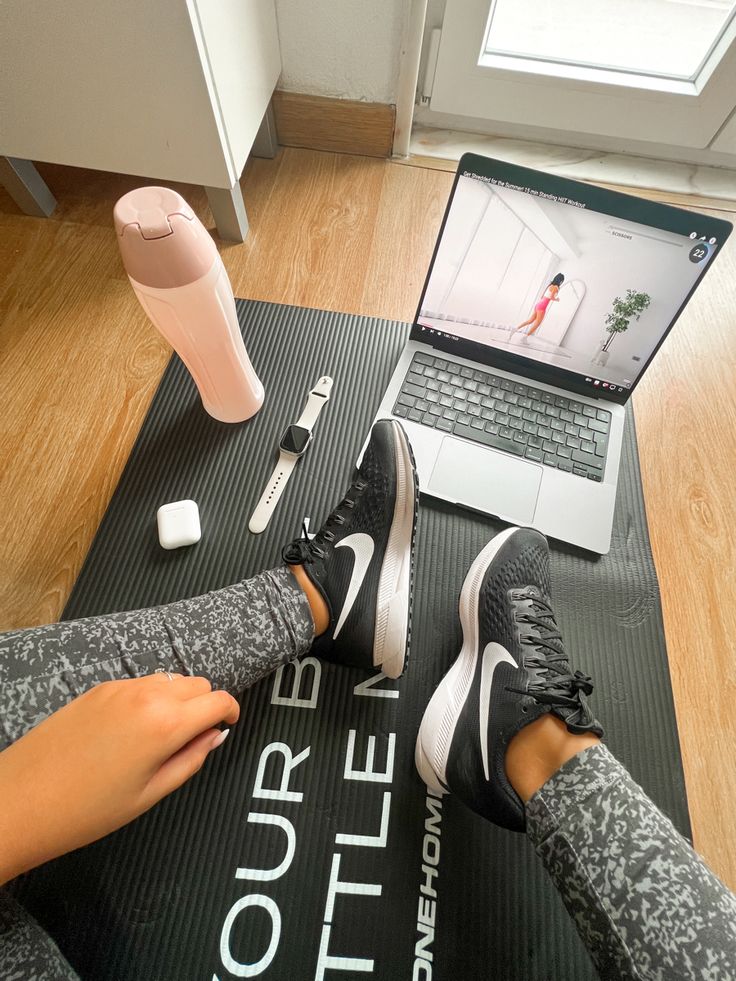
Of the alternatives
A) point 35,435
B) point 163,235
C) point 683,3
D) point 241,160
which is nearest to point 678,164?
point 683,3

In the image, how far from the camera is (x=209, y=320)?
0.59 metres

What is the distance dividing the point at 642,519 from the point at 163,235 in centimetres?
69

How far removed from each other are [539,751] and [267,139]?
1145 mm

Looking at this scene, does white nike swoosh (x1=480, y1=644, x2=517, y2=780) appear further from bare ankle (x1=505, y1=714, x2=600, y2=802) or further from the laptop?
the laptop

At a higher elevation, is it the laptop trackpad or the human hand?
the laptop trackpad

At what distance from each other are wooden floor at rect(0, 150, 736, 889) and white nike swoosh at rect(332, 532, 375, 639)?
36 centimetres

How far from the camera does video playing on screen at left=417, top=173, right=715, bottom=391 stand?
555 mm

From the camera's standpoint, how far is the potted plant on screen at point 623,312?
0.60 meters

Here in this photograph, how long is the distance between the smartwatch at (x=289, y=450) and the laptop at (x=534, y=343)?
12 centimetres

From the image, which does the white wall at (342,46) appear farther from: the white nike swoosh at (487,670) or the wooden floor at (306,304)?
the white nike swoosh at (487,670)

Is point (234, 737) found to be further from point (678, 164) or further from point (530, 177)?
point (678, 164)

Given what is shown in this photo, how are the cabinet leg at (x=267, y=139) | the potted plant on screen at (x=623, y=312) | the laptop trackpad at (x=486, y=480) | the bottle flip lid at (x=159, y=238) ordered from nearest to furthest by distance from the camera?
the bottle flip lid at (x=159, y=238) < the potted plant on screen at (x=623, y=312) < the laptop trackpad at (x=486, y=480) < the cabinet leg at (x=267, y=139)

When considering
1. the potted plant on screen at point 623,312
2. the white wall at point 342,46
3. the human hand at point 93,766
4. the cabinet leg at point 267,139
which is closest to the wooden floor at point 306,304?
the cabinet leg at point 267,139

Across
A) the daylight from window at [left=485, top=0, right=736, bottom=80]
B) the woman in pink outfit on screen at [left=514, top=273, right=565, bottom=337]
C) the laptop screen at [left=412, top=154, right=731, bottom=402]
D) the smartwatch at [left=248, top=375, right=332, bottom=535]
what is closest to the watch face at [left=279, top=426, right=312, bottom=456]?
the smartwatch at [left=248, top=375, right=332, bottom=535]
